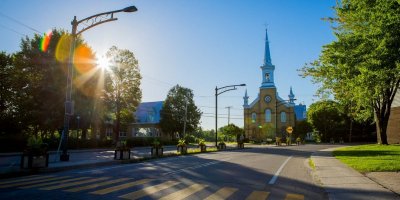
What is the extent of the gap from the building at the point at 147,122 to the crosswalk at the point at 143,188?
58.0 meters

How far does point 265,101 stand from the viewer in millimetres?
94812

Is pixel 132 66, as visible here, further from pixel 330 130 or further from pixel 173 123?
pixel 330 130

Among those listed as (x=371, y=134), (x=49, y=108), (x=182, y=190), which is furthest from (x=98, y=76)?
(x=371, y=134)

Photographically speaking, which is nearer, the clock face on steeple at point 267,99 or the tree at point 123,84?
the tree at point 123,84

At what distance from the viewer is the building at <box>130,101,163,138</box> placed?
69425mm

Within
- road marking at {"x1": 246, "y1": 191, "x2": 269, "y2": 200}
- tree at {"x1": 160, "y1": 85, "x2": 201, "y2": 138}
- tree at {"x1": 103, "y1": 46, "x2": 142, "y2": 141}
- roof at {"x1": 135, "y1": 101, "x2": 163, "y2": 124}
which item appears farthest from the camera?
roof at {"x1": 135, "y1": 101, "x2": 163, "y2": 124}

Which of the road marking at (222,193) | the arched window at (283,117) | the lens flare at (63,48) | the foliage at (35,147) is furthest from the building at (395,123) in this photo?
the arched window at (283,117)

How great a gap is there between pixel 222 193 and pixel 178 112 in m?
61.5

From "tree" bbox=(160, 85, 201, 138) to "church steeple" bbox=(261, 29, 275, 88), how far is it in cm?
2872

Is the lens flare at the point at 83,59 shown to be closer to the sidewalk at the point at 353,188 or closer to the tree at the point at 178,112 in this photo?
the tree at the point at 178,112

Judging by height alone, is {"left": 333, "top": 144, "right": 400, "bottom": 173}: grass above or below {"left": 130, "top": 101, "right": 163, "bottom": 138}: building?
below

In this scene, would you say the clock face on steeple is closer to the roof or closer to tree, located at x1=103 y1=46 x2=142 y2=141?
the roof

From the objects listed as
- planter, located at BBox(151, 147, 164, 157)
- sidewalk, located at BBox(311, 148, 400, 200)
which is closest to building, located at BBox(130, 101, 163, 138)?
planter, located at BBox(151, 147, 164, 157)

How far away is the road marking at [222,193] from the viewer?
798 centimetres
